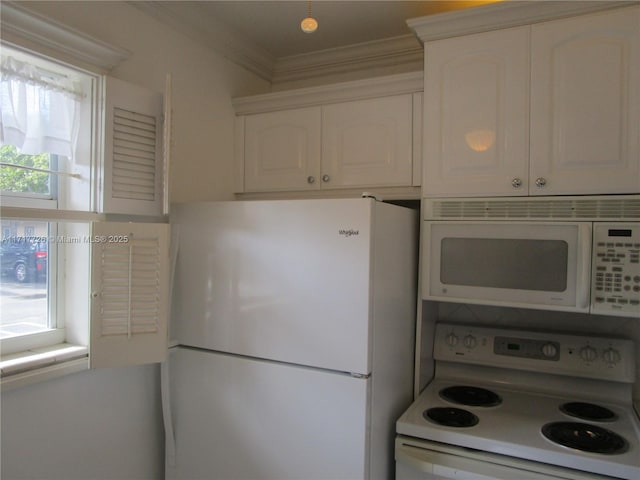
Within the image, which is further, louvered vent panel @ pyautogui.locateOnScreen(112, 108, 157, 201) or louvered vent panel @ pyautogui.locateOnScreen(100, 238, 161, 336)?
louvered vent panel @ pyautogui.locateOnScreen(112, 108, 157, 201)

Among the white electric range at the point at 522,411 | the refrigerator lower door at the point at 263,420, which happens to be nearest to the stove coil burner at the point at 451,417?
the white electric range at the point at 522,411

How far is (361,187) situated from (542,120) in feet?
2.53

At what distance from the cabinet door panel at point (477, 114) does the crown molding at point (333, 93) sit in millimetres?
134

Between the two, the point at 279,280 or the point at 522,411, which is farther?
the point at 522,411

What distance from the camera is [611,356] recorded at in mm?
1778

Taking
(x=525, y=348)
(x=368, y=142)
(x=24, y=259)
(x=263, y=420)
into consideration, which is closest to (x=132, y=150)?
(x=24, y=259)

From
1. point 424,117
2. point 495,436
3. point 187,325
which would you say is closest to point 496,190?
point 424,117

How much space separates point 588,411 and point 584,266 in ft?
1.97

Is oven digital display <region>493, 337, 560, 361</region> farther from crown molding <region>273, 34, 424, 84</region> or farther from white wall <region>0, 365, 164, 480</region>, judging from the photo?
white wall <region>0, 365, 164, 480</region>

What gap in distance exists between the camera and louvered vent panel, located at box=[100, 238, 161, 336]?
1495 mm

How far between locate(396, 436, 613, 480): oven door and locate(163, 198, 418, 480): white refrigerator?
86mm

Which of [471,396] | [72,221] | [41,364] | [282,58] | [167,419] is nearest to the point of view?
[41,364]

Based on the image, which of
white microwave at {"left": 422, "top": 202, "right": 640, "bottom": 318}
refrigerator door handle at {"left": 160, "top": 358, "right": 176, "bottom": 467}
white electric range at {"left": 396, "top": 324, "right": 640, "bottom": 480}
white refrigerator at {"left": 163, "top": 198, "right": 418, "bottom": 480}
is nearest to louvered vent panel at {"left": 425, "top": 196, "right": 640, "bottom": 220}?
white microwave at {"left": 422, "top": 202, "right": 640, "bottom": 318}

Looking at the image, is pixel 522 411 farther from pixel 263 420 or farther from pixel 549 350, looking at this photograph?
pixel 263 420
